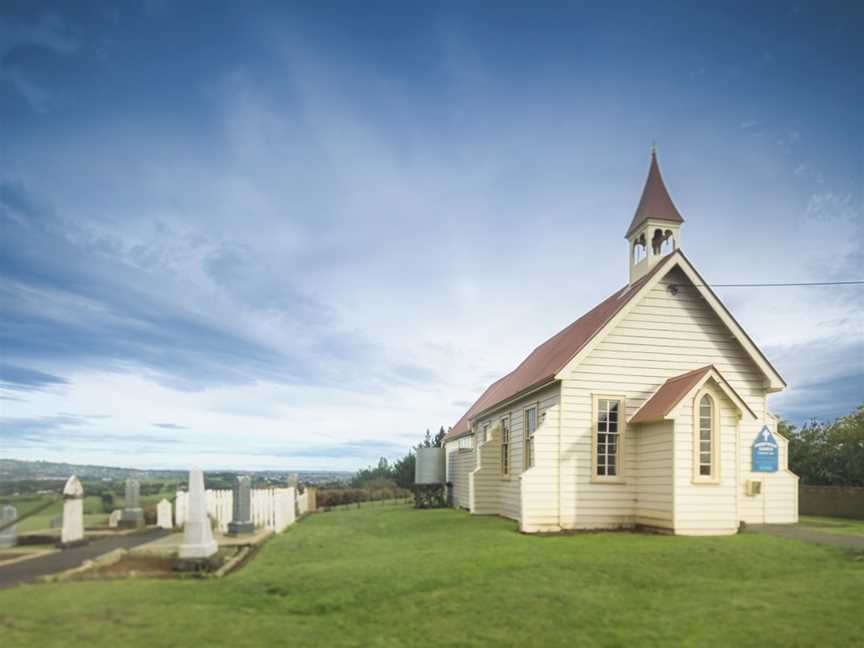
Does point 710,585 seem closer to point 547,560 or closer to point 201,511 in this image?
point 547,560

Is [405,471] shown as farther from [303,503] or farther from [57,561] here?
[57,561]

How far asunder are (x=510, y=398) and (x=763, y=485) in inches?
329

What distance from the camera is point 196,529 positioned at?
11312 millimetres

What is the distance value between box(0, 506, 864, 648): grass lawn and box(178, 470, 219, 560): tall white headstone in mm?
883

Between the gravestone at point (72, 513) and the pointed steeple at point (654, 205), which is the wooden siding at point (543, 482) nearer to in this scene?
the pointed steeple at point (654, 205)

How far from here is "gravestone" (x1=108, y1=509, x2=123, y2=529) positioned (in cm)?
1805

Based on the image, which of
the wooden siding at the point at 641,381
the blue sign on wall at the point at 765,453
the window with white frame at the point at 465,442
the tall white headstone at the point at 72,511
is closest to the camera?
the tall white headstone at the point at 72,511

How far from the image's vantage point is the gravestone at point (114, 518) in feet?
59.2

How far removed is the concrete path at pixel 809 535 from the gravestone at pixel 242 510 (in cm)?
1357

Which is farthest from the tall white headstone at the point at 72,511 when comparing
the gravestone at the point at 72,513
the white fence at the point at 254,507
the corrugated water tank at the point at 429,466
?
the corrugated water tank at the point at 429,466

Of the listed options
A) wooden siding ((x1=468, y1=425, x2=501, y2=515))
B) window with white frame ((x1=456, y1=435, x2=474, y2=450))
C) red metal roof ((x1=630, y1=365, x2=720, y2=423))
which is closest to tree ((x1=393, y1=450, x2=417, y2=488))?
window with white frame ((x1=456, y1=435, x2=474, y2=450))

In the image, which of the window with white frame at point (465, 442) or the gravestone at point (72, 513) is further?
the window with white frame at point (465, 442)

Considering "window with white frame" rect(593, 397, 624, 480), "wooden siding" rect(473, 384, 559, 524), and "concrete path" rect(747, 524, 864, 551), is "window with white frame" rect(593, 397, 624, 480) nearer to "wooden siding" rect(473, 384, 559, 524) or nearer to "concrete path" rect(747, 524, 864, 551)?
"wooden siding" rect(473, 384, 559, 524)

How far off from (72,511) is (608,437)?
14.0 meters
